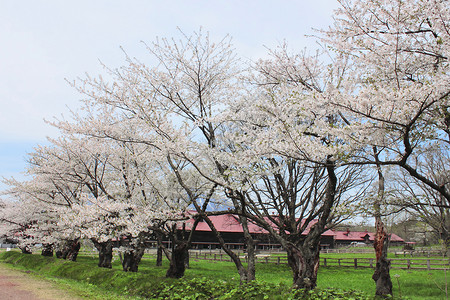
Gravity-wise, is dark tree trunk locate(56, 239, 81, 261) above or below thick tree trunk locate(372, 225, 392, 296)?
below

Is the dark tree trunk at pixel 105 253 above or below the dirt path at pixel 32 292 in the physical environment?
above

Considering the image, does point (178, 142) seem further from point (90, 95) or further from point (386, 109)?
point (386, 109)

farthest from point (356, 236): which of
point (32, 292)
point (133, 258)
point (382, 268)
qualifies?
point (32, 292)

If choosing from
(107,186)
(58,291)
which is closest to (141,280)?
(58,291)

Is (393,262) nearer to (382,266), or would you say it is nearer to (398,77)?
(382,266)

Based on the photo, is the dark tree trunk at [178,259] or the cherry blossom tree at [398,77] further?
Answer: the dark tree trunk at [178,259]

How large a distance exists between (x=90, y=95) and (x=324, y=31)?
681cm

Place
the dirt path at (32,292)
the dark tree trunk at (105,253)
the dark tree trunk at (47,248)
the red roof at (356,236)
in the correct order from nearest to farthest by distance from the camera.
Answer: the dirt path at (32,292)
the dark tree trunk at (105,253)
the dark tree trunk at (47,248)
the red roof at (356,236)

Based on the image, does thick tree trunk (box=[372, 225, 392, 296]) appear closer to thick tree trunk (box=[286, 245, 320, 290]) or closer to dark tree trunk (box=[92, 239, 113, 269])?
thick tree trunk (box=[286, 245, 320, 290])

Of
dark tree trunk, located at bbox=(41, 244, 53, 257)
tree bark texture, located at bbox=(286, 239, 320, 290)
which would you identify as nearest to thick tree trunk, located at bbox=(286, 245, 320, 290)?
tree bark texture, located at bbox=(286, 239, 320, 290)

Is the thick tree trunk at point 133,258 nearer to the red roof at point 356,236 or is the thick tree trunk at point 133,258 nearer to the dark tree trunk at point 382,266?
the dark tree trunk at point 382,266

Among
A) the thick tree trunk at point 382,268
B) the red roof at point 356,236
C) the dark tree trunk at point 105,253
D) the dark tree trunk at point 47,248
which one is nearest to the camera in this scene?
the thick tree trunk at point 382,268

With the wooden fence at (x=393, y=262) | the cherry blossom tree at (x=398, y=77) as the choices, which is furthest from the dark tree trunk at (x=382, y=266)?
the wooden fence at (x=393, y=262)

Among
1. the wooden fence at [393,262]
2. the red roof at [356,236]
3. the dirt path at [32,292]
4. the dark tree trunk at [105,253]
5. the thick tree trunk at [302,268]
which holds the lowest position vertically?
the red roof at [356,236]
